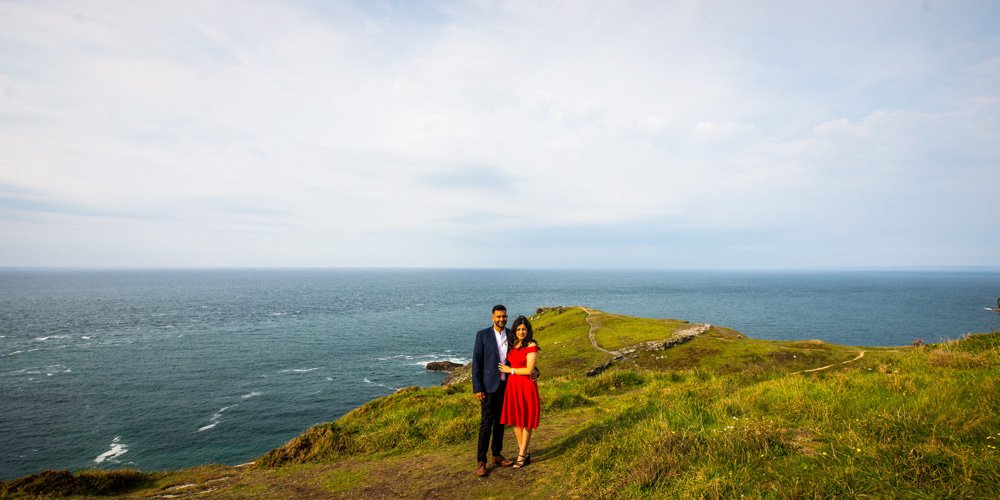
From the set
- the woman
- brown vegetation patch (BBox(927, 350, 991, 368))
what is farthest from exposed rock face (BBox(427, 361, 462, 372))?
brown vegetation patch (BBox(927, 350, 991, 368))

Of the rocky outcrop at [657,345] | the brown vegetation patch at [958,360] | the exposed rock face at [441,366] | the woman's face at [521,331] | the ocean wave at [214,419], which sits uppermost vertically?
the woman's face at [521,331]

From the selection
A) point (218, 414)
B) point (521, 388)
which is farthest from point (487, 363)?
point (218, 414)

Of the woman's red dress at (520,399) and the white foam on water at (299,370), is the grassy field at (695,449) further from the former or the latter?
the white foam on water at (299,370)

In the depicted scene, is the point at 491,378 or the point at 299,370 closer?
the point at 491,378

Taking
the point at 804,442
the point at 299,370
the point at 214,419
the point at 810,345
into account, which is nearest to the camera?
the point at 804,442

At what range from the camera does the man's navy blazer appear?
9.54 metres

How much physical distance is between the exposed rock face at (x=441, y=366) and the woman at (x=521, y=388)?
55.4m

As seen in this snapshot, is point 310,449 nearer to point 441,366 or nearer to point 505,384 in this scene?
point 505,384

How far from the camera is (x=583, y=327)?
210ft

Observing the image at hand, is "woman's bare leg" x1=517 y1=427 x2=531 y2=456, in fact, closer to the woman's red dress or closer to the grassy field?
the woman's red dress

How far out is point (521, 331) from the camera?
366 inches

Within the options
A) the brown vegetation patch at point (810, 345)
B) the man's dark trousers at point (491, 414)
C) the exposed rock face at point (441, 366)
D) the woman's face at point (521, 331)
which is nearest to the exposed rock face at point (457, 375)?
the exposed rock face at point (441, 366)

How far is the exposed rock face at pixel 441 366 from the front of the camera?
62.4 meters

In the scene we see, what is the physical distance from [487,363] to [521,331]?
1158mm
